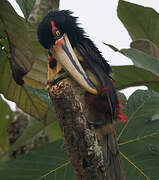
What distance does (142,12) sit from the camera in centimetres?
270

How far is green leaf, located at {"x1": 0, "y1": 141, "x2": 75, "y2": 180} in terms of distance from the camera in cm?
214

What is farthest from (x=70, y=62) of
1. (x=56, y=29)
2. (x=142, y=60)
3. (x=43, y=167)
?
(x=43, y=167)

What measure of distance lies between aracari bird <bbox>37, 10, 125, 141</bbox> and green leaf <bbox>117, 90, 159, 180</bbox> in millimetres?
484

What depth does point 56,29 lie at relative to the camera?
169 cm

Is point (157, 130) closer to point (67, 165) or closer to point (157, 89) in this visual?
point (157, 89)

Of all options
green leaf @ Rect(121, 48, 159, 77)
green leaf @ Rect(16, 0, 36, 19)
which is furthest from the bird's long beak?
green leaf @ Rect(121, 48, 159, 77)

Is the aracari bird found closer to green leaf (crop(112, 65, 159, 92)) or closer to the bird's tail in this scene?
the bird's tail

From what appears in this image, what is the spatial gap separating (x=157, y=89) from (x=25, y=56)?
0.99 meters

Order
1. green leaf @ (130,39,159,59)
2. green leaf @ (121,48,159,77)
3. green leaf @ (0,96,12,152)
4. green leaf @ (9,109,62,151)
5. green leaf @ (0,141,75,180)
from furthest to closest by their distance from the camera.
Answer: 1. green leaf @ (0,96,12,152)
2. green leaf @ (9,109,62,151)
3. green leaf @ (130,39,159,59)
4. green leaf @ (0,141,75,180)
5. green leaf @ (121,48,159,77)

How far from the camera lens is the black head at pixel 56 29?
1.69m

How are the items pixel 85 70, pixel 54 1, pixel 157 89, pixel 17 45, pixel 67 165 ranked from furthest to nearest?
pixel 54 1, pixel 157 89, pixel 67 165, pixel 17 45, pixel 85 70

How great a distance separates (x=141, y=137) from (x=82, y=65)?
2.50 feet

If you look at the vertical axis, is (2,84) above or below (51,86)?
below

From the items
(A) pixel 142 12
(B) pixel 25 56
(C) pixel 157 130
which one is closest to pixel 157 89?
(C) pixel 157 130
